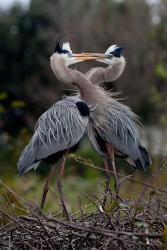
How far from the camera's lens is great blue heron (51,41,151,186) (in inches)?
242

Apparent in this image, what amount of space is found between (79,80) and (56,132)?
0.43m

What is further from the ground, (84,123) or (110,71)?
(110,71)

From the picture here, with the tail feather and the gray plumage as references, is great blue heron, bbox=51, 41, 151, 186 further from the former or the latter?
the tail feather

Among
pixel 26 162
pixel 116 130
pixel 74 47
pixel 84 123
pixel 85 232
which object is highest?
pixel 74 47

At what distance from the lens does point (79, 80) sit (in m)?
6.16

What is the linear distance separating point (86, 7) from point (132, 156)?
1881 centimetres

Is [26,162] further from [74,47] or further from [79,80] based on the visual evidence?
[74,47]

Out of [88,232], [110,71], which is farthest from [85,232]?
[110,71]

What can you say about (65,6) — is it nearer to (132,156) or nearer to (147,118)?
(147,118)

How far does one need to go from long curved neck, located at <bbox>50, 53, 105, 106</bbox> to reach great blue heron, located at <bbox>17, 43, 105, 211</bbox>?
0.01 metres

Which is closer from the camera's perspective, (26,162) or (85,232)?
(85,232)

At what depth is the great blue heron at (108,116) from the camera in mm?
6152

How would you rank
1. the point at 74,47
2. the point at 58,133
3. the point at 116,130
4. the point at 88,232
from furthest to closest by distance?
the point at 74,47
the point at 116,130
the point at 58,133
the point at 88,232

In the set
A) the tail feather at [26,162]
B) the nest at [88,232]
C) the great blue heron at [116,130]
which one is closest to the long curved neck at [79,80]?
the great blue heron at [116,130]
